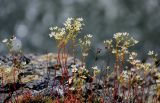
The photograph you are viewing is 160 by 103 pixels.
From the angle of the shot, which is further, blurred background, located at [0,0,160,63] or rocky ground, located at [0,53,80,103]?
blurred background, located at [0,0,160,63]

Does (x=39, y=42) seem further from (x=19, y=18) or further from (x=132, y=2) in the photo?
(x=132, y=2)

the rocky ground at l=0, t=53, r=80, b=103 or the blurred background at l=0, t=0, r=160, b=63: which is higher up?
the blurred background at l=0, t=0, r=160, b=63

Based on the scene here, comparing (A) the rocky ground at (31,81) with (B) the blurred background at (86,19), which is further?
(B) the blurred background at (86,19)

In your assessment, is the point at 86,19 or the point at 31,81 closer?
the point at 31,81

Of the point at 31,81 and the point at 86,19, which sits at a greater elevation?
the point at 86,19

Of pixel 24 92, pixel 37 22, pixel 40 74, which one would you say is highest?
pixel 37 22

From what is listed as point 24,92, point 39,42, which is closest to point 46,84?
point 24,92

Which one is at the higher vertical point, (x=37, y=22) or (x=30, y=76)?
(x=37, y=22)

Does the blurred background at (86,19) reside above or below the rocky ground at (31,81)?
above
